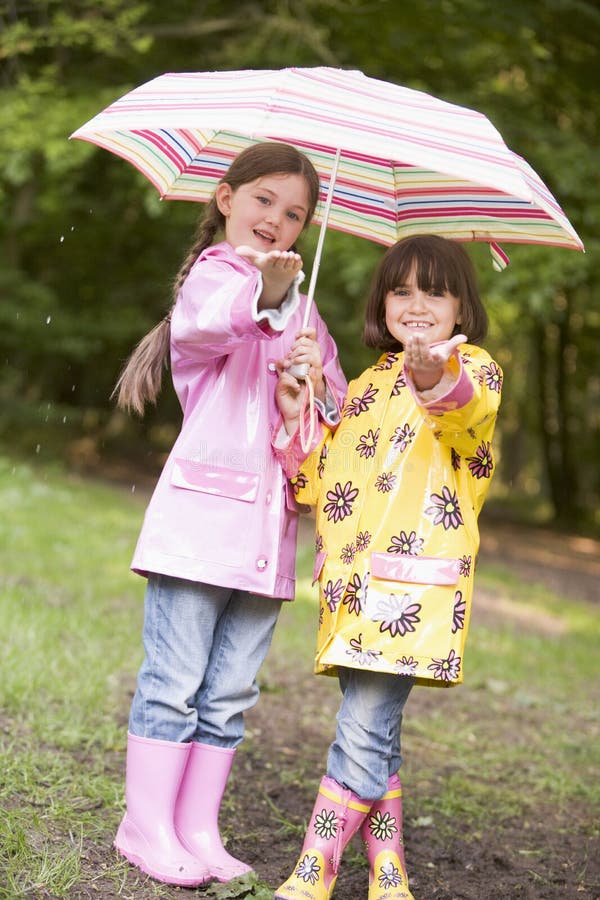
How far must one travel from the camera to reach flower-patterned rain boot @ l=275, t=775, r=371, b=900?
2.46 m

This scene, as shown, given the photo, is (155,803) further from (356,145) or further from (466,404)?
(356,145)

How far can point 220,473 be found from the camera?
8.45 ft

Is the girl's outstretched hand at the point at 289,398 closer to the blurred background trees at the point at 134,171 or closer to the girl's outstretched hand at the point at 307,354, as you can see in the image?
the girl's outstretched hand at the point at 307,354

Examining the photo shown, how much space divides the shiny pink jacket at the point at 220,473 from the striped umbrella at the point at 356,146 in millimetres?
274

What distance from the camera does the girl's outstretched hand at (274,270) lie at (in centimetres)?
232

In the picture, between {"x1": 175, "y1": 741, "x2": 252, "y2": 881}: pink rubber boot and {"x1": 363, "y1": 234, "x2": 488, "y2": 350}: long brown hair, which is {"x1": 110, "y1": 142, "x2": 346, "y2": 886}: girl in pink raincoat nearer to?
{"x1": 175, "y1": 741, "x2": 252, "y2": 881}: pink rubber boot

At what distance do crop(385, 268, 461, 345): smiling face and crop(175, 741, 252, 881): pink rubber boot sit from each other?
1174 millimetres

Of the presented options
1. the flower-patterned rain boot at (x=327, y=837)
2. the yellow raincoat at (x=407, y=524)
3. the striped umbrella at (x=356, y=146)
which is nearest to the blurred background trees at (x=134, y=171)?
the striped umbrella at (x=356, y=146)

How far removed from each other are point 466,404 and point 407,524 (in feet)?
1.08

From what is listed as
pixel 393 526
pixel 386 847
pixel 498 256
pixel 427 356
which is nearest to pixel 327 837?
pixel 386 847

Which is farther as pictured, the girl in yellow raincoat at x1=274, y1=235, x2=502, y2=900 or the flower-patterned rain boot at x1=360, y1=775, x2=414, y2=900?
the flower-patterned rain boot at x1=360, y1=775, x2=414, y2=900

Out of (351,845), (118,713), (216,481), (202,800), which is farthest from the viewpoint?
(118,713)

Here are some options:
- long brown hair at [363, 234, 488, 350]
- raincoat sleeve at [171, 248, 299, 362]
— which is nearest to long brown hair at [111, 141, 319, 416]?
raincoat sleeve at [171, 248, 299, 362]

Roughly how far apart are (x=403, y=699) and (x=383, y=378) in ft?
2.62
